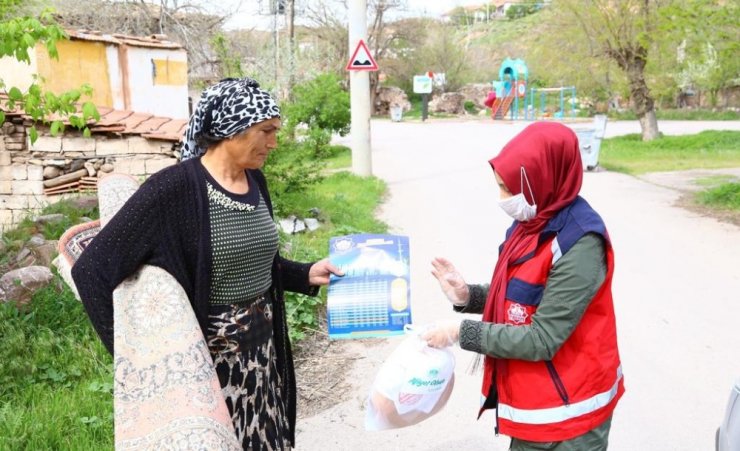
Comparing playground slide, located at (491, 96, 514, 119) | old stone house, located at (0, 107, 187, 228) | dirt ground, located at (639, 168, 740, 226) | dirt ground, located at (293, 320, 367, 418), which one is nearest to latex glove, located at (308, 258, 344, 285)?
dirt ground, located at (293, 320, 367, 418)

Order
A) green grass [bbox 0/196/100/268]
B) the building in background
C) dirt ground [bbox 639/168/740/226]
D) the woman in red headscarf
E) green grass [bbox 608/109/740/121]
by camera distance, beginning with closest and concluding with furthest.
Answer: the woman in red headscarf < green grass [bbox 0/196/100/268] < the building in background < dirt ground [bbox 639/168/740/226] < green grass [bbox 608/109/740/121]

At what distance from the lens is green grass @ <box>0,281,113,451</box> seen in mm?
3768

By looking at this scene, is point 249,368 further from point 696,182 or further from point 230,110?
point 696,182

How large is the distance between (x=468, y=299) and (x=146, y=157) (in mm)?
6783

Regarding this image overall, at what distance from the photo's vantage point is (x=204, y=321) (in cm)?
240

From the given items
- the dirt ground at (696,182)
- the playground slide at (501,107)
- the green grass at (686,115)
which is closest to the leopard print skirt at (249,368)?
the dirt ground at (696,182)

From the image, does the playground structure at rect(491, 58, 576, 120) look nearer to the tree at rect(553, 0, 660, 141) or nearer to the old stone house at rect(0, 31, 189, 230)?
the tree at rect(553, 0, 660, 141)

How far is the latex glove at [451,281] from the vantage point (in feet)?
8.86

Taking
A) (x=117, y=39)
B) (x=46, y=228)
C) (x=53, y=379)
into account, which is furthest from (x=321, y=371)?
(x=117, y=39)

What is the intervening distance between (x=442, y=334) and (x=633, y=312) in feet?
13.6

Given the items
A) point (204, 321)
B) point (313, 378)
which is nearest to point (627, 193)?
point (313, 378)

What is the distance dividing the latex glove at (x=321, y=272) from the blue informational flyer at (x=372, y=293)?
38 mm

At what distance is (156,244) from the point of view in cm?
229

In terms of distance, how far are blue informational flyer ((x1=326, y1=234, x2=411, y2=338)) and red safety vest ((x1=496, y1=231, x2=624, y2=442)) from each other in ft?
1.75
